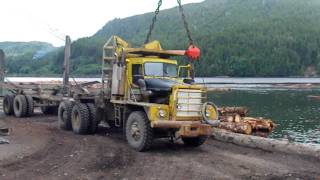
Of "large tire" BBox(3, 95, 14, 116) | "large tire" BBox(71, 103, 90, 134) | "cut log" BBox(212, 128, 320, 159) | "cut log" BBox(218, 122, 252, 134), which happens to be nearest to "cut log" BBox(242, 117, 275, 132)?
"cut log" BBox(218, 122, 252, 134)

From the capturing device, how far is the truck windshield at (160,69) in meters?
14.0

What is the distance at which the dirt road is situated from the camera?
33.8 ft

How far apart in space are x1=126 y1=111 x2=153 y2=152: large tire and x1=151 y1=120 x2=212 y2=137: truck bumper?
0.53m

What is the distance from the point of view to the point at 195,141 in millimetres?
14117

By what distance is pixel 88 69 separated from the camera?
185375mm

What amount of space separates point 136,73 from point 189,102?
203 centimetres

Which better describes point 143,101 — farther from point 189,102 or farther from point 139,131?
point 189,102

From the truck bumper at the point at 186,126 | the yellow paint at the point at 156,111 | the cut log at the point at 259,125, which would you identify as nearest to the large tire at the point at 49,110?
the cut log at the point at 259,125

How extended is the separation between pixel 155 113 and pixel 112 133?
436cm

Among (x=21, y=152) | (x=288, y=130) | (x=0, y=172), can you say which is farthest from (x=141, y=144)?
(x=288, y=130)

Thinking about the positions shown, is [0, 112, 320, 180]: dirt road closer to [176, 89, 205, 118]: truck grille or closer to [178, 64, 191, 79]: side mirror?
[176, 89, 205, 118]: truck grille

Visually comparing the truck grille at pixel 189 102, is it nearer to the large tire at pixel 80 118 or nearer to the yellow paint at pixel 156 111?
the yellow paint at pixel 156 111

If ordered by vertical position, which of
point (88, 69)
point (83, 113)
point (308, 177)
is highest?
point (88, 69)

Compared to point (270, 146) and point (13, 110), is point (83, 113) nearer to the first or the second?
point (270, 146)
